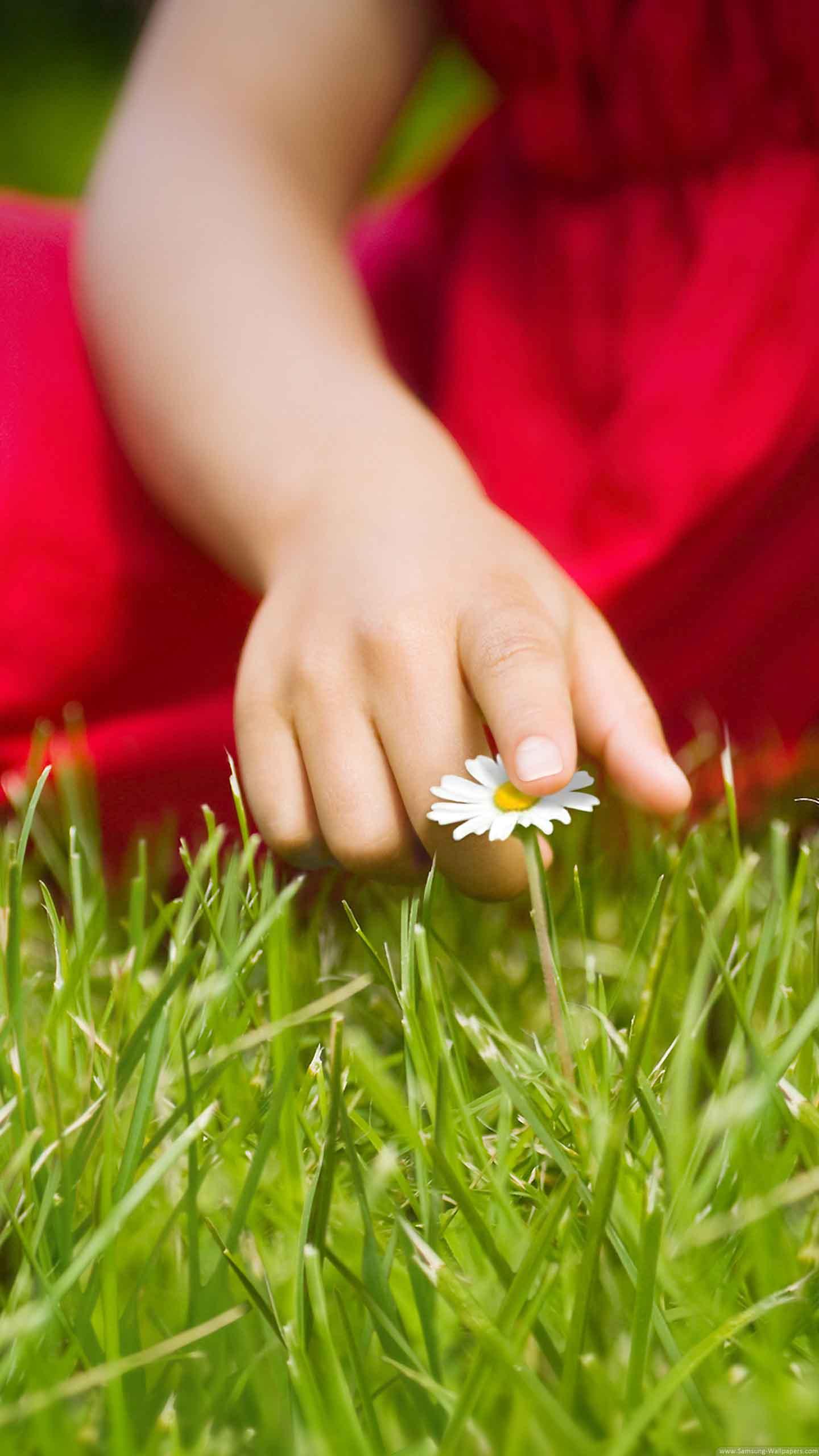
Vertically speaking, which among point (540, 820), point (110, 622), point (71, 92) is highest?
point (540, 820)

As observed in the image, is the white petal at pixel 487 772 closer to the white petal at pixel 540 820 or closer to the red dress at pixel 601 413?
the white petal at pixel 540 820

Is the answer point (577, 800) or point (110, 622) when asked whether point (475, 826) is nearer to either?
point (577, 800)

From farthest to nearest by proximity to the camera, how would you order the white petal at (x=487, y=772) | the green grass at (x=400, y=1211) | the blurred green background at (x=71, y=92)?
the blurred green background at (x=71, y=92)
the white petal at (x=487, y=772)
the green grass at (x=400, y=1211)

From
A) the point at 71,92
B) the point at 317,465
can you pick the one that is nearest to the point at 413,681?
the point at 317,465

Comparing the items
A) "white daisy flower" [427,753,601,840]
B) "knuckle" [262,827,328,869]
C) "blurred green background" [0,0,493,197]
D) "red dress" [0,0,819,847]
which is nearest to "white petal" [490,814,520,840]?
"white daisy flower" [427,753,601,840]

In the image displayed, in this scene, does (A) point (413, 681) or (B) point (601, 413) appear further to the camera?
(B) point (601, 413)

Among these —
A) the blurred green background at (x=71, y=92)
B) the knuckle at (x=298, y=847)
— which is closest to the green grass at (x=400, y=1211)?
the knuckle at (x=298, y=847)

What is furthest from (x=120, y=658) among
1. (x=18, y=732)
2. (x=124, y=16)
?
(x=124, y=16)

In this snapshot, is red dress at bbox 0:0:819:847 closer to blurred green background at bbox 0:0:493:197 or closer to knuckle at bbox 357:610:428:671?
knuckle at bbox 357:610:428:671
